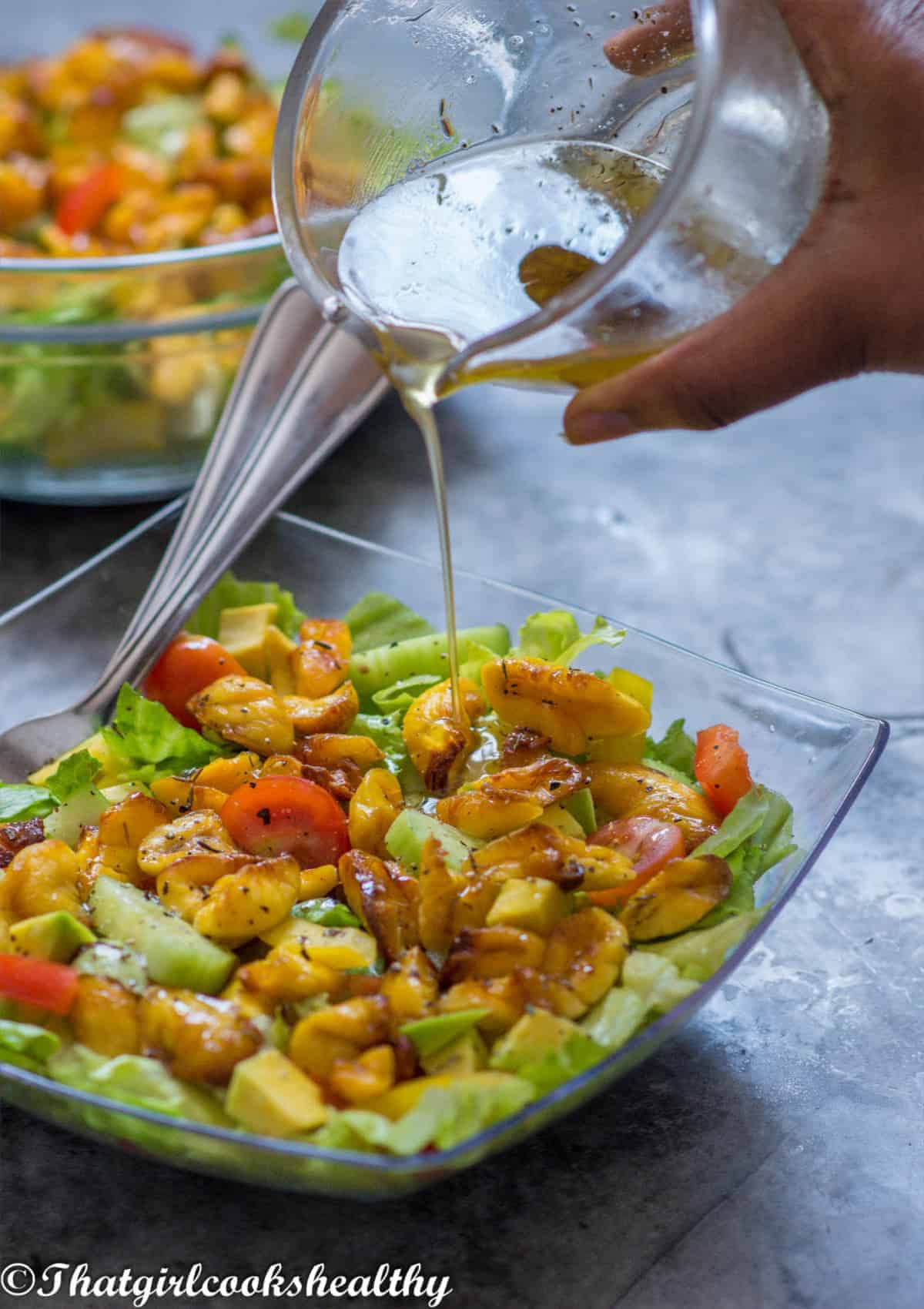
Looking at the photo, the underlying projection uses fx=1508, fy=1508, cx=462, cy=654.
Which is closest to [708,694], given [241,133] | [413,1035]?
[413,1035]

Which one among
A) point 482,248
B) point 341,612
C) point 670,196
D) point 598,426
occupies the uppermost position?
point 670,196

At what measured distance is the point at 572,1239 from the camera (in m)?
1.63

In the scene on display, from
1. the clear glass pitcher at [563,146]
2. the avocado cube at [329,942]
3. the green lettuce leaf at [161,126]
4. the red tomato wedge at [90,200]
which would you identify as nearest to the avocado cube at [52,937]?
the avocado cube at [329,942]

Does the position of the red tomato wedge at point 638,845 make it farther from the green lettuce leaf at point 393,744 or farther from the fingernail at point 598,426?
the fingernail at point 598,426

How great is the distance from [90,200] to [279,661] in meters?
1.48

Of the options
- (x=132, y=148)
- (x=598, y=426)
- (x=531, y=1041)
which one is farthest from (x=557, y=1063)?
(x=132, y=148)

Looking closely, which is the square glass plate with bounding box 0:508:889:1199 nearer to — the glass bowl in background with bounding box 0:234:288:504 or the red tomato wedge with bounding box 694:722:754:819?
the red tomato wedge with bounding box 694:722:754:819

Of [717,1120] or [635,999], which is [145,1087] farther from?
[717,1120]

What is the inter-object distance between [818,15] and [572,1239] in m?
1.33

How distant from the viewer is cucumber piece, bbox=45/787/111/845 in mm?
1914

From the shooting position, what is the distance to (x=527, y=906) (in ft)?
5.40

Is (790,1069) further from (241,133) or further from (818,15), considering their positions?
(241,133)

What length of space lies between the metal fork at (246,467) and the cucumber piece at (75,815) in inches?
9.1

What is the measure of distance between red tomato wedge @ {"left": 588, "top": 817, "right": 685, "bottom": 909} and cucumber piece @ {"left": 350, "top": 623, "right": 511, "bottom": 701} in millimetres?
441
